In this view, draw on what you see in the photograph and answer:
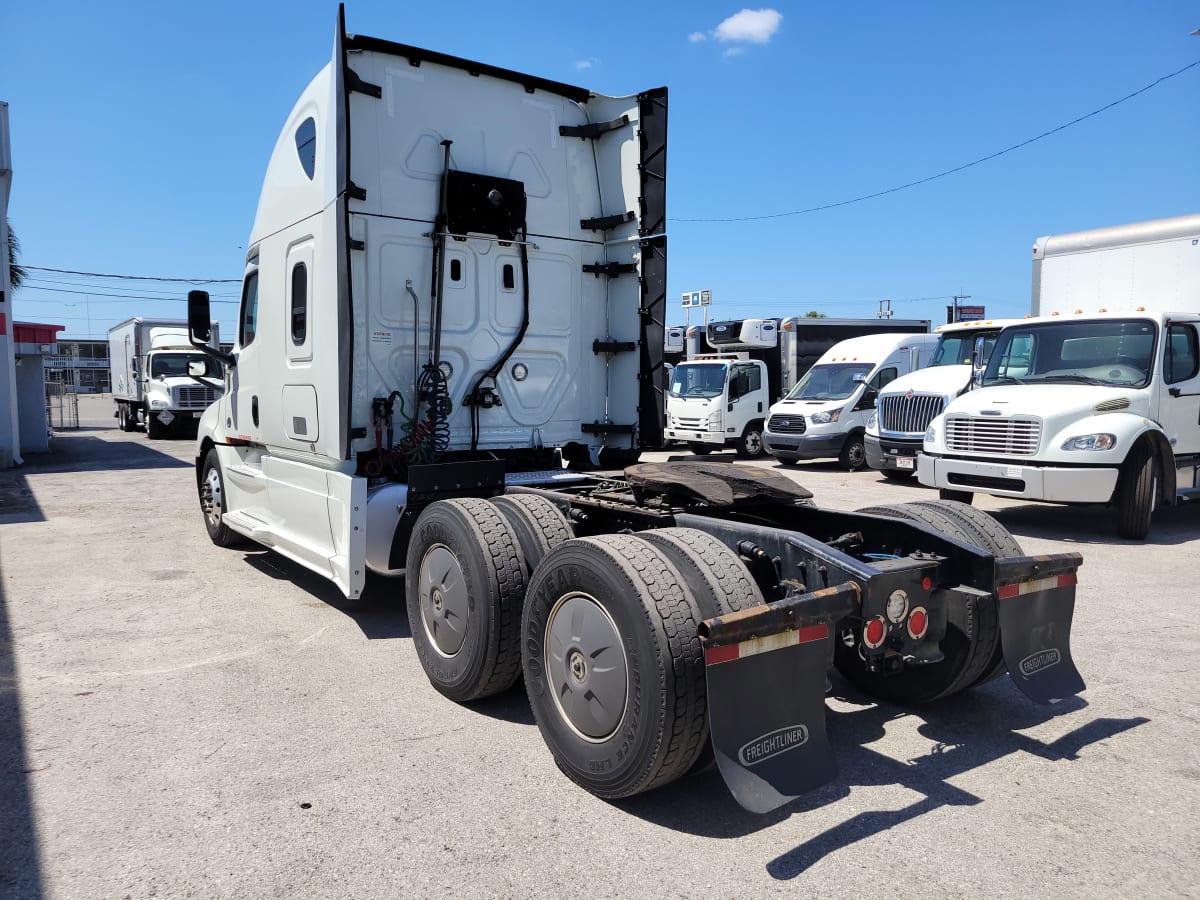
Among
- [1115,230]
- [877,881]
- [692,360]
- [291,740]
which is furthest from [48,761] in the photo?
[692,360]

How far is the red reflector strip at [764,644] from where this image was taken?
2.87m

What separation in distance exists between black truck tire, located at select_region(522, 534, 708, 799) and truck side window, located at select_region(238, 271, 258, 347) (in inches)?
170

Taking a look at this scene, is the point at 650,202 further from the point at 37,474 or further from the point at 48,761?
the point at 37,474

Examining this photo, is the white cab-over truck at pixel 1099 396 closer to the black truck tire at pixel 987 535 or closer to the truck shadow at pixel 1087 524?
the truck shadow at pixel 1087 524

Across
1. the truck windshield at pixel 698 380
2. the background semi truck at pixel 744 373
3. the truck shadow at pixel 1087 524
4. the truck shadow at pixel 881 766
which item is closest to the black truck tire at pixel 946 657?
the truck shadow at pixel 881 766

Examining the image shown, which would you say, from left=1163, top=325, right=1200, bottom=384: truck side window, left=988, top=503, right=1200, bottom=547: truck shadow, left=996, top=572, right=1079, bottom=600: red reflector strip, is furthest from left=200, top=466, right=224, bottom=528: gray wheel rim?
left=1163, top=325, right=1200, bottom=384: truck side window

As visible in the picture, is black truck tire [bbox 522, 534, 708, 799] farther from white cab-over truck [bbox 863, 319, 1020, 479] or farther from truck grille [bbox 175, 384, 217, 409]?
truck grille [bbox 175, 384, 217, 409]

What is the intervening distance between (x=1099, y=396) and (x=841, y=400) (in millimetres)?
7681

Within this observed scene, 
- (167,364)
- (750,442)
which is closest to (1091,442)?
(750,442)

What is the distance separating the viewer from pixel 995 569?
3574mm

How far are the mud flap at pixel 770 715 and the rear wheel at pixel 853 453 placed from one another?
1410cm

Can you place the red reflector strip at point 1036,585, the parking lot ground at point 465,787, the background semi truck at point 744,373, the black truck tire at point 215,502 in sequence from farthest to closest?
the background semi truck at point 744,373
the black truck tire at point 215,502
the red reflector strip at point 1036,585
the parking lot ground at point 465,787

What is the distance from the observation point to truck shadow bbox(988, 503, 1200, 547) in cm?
907

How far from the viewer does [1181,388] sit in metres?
9.34
